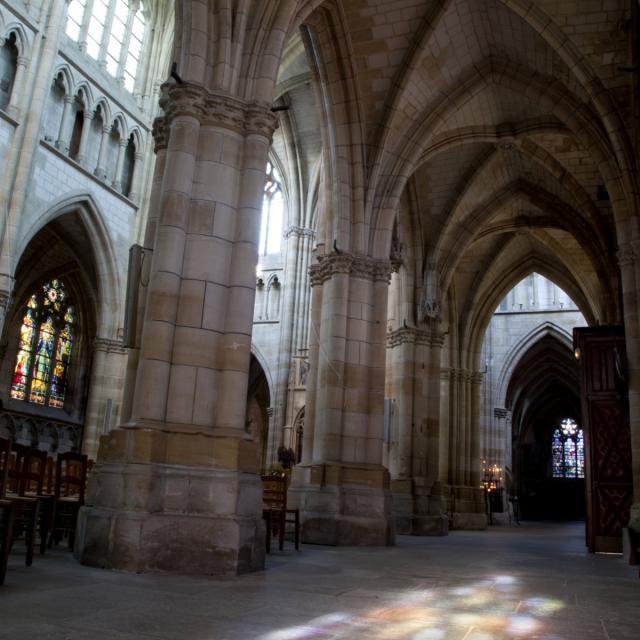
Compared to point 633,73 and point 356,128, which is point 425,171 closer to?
point 356,128

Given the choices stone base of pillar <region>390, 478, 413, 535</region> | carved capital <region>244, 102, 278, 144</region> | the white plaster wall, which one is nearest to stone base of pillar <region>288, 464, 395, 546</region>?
stone base of pillar <region>390, 478, 413, 535</region>

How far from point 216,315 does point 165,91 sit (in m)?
2.91

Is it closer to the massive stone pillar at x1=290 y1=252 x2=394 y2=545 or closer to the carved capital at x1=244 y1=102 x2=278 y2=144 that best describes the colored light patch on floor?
the carved capital at x1=244 y1=102 x2=278 y2=144

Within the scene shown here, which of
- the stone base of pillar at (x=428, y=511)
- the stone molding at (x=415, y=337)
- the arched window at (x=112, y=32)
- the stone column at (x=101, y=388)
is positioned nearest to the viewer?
the stone base of pillar at (x=428, y=511)

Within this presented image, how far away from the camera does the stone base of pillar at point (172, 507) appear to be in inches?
259

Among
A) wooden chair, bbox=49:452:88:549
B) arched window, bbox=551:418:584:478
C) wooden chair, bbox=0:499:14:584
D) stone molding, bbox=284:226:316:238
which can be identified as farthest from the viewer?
arched window, bbox=551:418:584:478

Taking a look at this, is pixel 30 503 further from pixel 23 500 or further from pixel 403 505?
pixel 403 505

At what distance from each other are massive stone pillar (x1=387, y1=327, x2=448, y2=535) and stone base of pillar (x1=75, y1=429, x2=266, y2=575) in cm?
1068

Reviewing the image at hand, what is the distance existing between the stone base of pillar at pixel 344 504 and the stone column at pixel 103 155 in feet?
43.7

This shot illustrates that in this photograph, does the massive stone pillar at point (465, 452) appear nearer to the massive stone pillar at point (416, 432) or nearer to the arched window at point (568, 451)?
the massive stone pillar at point (416, 432)

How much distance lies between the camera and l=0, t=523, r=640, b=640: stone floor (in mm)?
4133

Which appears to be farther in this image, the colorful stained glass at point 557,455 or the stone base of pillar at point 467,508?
the colorful stained glass at point 557,455

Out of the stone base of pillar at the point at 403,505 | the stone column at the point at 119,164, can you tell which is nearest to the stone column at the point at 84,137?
the stone column at the point at 119,164

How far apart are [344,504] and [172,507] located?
19.0 ft
